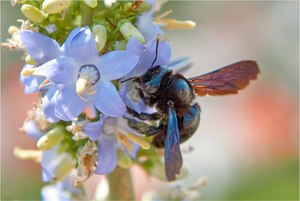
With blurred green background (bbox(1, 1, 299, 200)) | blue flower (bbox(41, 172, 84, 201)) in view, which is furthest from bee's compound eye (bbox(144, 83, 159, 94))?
blurred green background (bbox(1, 1, 299, 200))

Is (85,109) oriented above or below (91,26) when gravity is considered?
below

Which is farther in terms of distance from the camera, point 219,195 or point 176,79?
point 219,195

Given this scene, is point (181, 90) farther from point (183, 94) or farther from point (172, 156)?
point (172, 156)

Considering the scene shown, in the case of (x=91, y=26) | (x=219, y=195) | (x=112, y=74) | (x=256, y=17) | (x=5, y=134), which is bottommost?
(x=112, y=74)

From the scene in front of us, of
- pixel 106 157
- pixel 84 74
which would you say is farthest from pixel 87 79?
pixel 106 157

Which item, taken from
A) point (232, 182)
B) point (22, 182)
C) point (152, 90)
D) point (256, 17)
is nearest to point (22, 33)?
point (152, 90)

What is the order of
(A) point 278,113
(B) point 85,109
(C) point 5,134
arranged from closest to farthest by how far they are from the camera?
(B) point 85,109, (C) point 5,134, (A) point 278,113

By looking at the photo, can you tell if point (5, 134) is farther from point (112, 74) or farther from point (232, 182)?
point (112, 74)
